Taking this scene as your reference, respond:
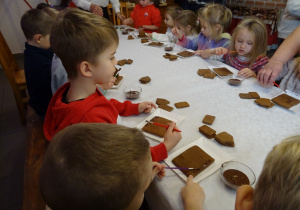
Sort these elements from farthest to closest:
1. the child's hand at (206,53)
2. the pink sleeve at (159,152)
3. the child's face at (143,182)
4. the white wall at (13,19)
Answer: the white wall at (13,19)
the child's hand at (206,53)
the pink sleeve at (159,152)
the child's face at (143,182)

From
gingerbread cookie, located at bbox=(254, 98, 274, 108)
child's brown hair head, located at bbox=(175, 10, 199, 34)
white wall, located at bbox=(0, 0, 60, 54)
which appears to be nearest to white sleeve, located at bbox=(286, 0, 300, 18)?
child's brown hair head, located at bbox=(175, 10, 199, 34)

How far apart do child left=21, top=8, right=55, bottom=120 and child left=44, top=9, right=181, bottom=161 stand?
88 cm

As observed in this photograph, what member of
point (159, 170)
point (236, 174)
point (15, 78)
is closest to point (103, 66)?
point (159, 170)

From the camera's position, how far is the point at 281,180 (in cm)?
48

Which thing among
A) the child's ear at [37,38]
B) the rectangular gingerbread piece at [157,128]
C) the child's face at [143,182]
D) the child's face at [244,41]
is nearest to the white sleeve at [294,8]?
the child's face at [244,41]

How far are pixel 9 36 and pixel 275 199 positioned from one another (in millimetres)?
6012

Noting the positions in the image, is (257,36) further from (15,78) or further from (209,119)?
(15,78)

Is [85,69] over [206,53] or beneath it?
over

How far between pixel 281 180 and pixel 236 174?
425mm

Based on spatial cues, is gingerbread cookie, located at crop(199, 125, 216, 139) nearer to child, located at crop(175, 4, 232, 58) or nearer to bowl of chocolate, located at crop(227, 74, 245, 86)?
bowl of chocolate, located at crop(227, 74, 245, 86)

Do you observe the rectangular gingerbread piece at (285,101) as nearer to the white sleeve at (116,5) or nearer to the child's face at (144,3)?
the child's face at (144,3)

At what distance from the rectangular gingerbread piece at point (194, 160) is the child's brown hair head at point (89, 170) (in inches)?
14.6

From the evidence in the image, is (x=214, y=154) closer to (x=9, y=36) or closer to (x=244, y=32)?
(x=244, y=32)

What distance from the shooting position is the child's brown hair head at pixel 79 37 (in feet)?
3.40
